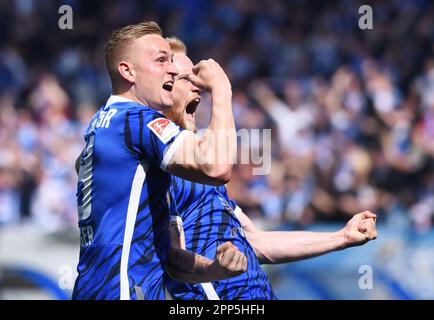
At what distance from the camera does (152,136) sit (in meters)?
4.43

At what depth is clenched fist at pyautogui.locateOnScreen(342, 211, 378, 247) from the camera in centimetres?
525

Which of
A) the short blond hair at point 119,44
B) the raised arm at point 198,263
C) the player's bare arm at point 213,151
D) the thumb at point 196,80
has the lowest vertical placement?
the raised arm at point 198,263

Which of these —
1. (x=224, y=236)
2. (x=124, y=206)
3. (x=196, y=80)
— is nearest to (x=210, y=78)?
(x=196, y=80)

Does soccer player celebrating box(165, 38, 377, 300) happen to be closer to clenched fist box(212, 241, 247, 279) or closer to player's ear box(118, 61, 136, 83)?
player's ear box(118, 61, 136, 83)

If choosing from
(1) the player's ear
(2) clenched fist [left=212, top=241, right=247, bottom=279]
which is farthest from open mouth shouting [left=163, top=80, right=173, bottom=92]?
(2) clenched fist [left=212, top=241, right=247, bottom=279]

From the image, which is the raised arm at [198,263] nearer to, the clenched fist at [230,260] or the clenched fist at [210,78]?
the clenched fist at [230,260]

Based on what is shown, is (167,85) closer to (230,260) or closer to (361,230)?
(230,260)

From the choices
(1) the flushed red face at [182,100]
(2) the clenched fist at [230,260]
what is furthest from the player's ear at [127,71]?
(2) the clenched fist at [230,260]

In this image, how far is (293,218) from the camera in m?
11.7

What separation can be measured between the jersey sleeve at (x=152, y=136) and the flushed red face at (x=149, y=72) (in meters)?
0.27

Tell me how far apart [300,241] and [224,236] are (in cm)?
50

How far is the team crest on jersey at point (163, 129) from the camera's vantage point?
14.5 feet

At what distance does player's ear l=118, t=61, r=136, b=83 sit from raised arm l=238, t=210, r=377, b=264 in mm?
1473
